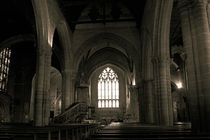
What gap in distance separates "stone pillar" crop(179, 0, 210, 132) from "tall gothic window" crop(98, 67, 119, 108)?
30.1 m

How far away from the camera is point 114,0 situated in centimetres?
1878

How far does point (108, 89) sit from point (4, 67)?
1813 cm

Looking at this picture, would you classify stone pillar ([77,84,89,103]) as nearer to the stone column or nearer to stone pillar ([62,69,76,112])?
stone pillar ([62,69,76,112])

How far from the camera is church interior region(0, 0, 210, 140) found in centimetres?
643

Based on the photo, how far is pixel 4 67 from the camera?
971 inches

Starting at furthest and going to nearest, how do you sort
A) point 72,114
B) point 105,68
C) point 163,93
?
point 105,68 → point 72,114 → point 163,93

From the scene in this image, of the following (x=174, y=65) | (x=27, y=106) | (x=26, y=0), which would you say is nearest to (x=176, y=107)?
(x=174, y=65)

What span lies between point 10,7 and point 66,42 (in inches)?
211

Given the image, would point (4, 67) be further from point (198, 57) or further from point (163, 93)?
point (198, 57)

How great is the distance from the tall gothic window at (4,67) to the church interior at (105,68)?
0.39ft

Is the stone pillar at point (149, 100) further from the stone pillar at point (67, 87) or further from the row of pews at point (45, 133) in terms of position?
the row of pews at point (45, 133)

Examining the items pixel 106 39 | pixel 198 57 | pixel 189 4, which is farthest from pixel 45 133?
pixel 106 39

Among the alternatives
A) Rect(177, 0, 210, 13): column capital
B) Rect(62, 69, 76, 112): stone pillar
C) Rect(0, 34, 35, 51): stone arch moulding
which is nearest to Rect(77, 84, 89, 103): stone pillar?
Rect(62, 69, 76, 112): stone pillar

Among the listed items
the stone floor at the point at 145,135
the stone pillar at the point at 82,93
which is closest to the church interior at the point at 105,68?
the stone floor at the point at 145,135
